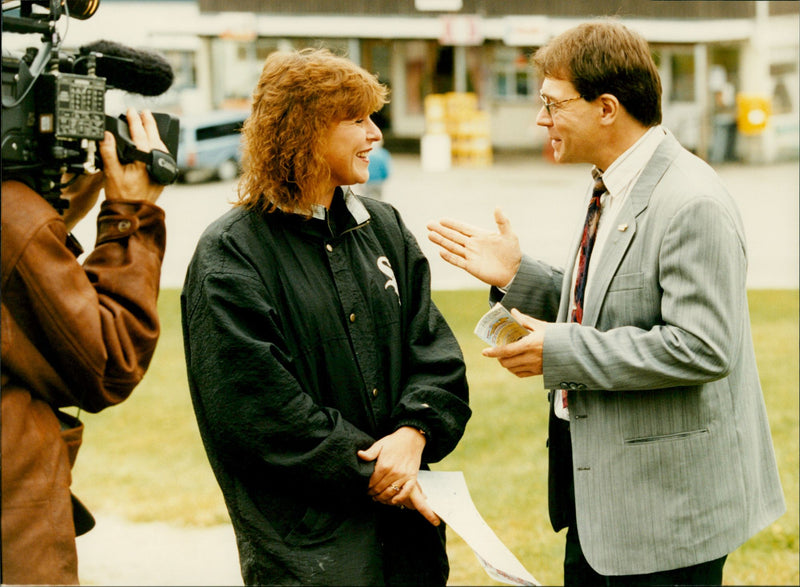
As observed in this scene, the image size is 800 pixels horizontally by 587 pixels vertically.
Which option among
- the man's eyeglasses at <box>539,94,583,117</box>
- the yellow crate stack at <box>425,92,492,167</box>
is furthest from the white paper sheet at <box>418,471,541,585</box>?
the yellow crate stack at <box>425,92,492,167</box>

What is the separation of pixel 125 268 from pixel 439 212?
14980 mm

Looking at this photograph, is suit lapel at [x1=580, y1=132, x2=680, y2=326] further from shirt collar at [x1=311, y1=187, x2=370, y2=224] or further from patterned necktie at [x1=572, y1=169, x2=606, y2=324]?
shirt collar at [x1=311, y1=187, x2=370, y2=224]

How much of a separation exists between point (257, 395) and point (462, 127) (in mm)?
24776

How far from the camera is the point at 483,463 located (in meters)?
6.27

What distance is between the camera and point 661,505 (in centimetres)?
252

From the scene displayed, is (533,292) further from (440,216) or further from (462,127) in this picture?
(462,127)

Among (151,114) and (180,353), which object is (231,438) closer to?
(151,114)

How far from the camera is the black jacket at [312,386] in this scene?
2.50m

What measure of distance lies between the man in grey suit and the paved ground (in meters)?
1.05

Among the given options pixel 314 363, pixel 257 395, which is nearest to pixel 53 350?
pixel 257 395

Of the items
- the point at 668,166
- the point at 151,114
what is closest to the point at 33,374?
the point at 151,114

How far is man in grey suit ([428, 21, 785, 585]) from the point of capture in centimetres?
239

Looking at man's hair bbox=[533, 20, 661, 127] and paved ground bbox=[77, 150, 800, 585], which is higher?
Answer: man's hair bbox=[533, 20, 661, 127]

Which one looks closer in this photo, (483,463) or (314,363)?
(314,363)
